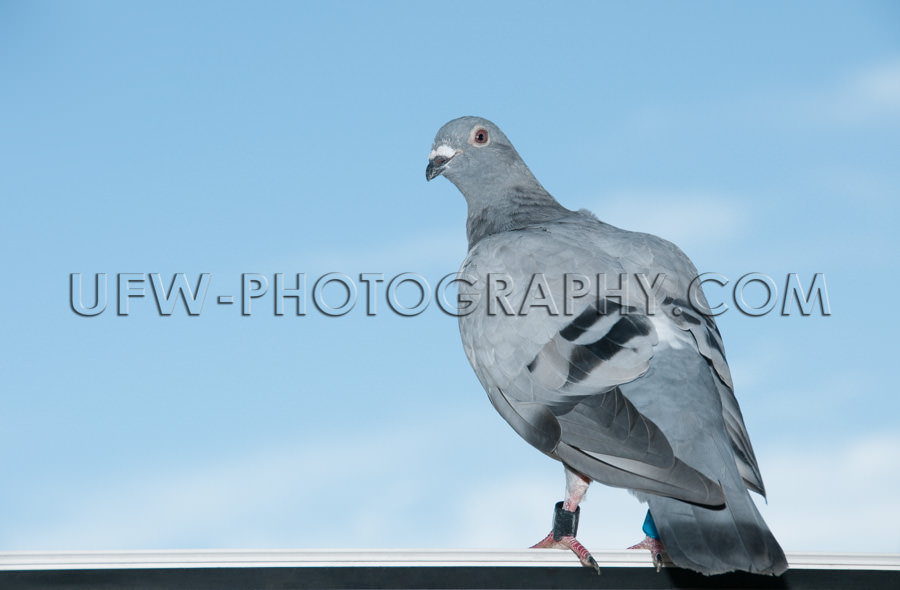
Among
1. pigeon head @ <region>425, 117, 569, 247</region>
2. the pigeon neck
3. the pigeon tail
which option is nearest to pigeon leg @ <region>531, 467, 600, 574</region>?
the pigeon tail

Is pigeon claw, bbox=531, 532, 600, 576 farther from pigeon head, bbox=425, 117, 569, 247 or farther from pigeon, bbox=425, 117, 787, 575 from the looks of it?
pigeon head, bbox=425, 117, 569, 247

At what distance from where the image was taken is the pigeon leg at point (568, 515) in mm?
3832

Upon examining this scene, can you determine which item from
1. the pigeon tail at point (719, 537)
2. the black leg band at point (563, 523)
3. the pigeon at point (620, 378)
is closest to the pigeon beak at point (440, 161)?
the pigeon at point (620, 378)

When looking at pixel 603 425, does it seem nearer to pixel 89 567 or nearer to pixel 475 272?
pixel 475 272

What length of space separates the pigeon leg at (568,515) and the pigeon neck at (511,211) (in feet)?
5.74

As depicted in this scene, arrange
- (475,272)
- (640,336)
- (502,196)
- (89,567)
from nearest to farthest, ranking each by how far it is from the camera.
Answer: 1. (89,567)
2. (640,336)
3. (475,272)
4. (502,196)

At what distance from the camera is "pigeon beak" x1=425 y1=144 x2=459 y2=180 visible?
5.71 meters

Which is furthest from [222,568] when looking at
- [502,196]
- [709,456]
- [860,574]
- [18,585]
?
[502,196]

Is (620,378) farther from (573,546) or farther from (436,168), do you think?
(436,168)

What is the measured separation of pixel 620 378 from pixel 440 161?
8.29 ft

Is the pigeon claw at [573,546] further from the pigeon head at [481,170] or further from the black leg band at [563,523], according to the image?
the pigeon head at [481,170]

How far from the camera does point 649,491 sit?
3.31 m

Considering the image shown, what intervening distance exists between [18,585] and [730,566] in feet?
8.06

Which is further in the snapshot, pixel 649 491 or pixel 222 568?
pixel 649 491
